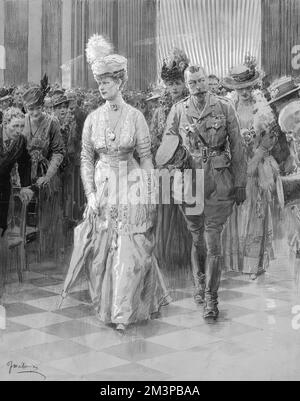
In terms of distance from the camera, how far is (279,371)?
3.84 m

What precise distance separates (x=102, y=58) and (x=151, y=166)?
72 centimetres

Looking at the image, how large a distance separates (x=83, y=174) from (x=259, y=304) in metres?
1.34

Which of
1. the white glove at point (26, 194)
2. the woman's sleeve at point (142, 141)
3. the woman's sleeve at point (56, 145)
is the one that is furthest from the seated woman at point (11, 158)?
the woman's sleeve at point (142, 141)

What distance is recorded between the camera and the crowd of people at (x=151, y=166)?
155 inches

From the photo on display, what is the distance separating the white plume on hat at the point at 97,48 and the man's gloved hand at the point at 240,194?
1.14m

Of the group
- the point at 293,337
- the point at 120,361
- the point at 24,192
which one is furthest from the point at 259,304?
the point at 24,192

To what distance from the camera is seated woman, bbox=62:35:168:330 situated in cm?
393

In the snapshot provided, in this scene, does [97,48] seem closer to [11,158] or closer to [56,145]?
[56,145]

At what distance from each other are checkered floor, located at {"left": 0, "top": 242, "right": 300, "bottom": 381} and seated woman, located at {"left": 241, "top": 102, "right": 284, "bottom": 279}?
0.11 metres

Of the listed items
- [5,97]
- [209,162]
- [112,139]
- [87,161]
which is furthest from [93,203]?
[5,97]

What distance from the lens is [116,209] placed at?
13.1 feet

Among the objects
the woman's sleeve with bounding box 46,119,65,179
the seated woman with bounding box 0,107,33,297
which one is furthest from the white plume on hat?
the seated woman with bounding box 0,107,33,297

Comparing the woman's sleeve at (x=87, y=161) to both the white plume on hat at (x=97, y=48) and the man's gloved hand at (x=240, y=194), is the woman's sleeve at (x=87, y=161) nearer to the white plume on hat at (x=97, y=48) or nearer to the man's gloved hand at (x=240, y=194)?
the white plume on hat at (x=97, y=48)
